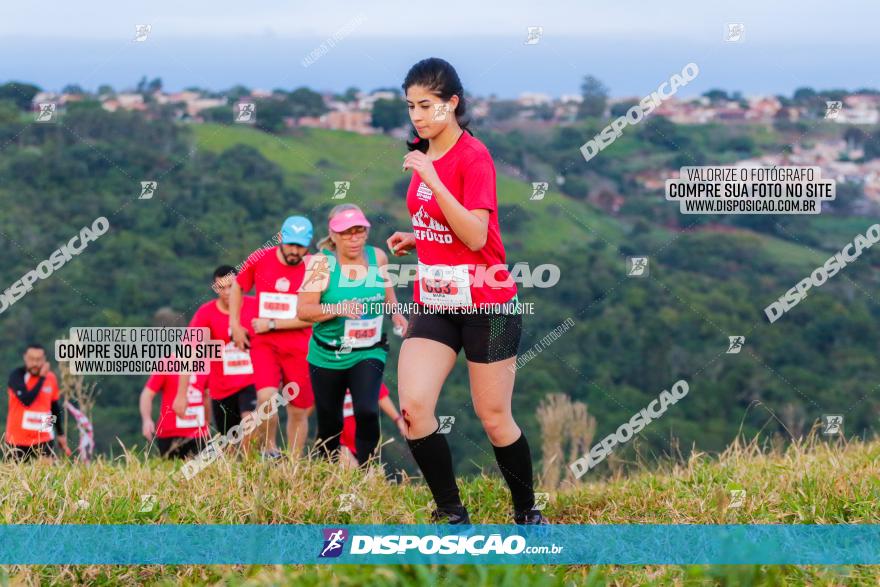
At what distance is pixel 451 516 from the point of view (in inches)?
213

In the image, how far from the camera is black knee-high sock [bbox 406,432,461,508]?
5324 mm

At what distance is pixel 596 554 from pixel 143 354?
557 cm

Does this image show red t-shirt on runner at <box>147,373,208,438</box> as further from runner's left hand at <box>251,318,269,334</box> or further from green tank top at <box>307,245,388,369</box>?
green tank top at <box>307,245,388,369</box>

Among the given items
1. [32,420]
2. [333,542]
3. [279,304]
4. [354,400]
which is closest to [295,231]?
[279,304]

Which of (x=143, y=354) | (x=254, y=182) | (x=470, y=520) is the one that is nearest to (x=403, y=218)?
(x=254, y=182)

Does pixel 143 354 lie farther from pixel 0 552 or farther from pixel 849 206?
pixel 849 206

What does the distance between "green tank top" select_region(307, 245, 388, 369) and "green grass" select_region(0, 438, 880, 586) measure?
1.17 meters

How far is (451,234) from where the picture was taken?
518 centimetres

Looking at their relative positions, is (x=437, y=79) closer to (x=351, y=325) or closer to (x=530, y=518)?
(x=530, y=518)

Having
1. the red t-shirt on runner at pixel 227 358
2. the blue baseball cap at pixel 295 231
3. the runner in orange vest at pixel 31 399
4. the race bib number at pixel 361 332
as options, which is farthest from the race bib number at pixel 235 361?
the race bib number at pixel 361 332

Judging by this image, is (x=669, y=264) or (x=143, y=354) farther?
(x=669, y=264)

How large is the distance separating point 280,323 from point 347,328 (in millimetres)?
1530

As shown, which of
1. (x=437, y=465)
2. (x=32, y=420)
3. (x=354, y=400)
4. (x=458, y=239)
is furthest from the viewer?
(x=32, y=420)

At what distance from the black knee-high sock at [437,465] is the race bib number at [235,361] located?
3837 millimetres
